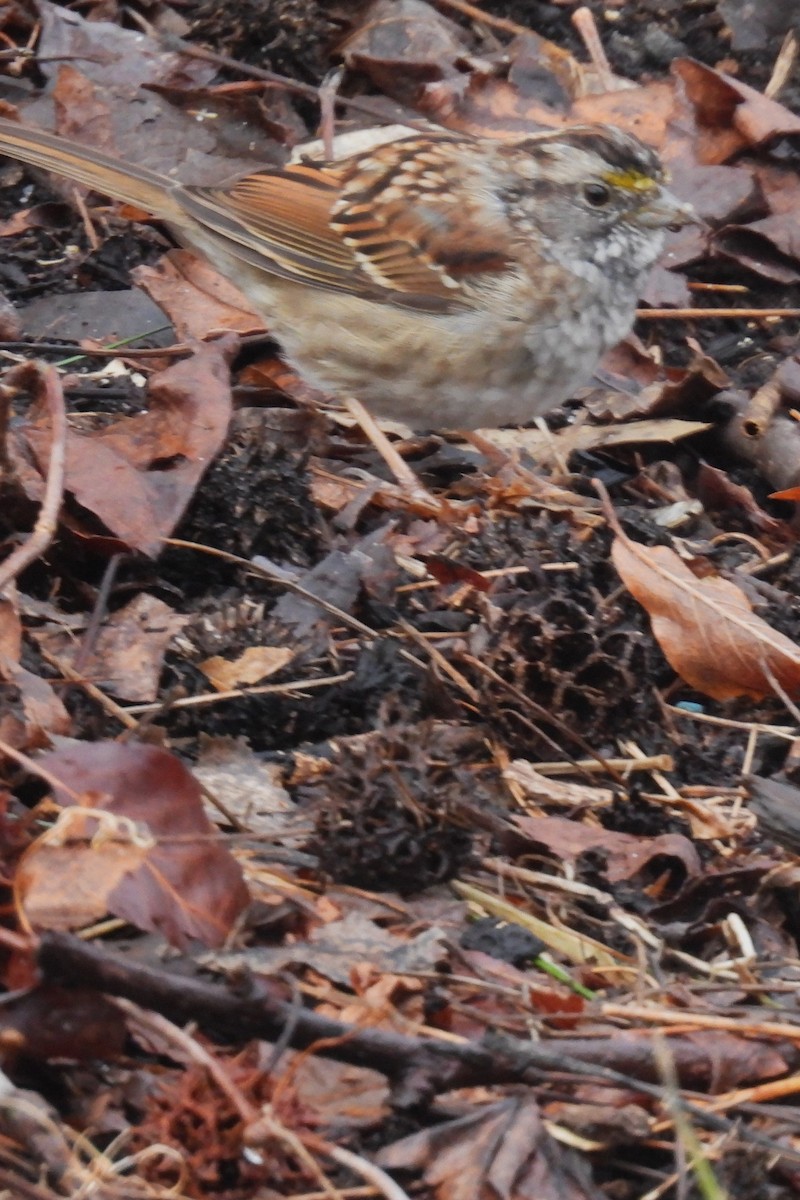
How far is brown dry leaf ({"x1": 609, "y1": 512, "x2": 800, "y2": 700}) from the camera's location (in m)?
2.79

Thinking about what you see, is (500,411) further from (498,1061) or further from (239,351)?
(498,1061)

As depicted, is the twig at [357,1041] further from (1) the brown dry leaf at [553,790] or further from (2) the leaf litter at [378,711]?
(1) the brown dry leaf at [553,790]

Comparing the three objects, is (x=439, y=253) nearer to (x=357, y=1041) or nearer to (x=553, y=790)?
(x=553, y=790)

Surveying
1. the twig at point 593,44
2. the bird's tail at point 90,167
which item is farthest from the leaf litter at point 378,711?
the bird's tail at point 90,167

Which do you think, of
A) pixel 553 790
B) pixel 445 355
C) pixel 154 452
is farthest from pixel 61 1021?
pixel 445 355

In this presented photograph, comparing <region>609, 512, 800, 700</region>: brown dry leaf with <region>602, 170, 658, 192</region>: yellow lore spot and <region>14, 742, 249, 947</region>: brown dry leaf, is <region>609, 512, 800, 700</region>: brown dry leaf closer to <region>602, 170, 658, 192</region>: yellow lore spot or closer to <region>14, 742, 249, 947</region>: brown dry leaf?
<region>14, 742, 249, 947</region>: brown dry leaf

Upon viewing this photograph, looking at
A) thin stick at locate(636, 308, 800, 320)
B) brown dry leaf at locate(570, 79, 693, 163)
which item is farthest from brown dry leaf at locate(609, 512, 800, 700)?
brown dry leaf at locate(570, 79, 693, 163)

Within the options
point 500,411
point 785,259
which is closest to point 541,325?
point 500,411

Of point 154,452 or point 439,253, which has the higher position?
point 439,253

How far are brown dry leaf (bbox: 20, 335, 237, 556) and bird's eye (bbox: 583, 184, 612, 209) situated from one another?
977 mm

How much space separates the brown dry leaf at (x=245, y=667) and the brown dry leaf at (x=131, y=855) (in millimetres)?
584

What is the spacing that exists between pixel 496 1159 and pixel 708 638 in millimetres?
1306

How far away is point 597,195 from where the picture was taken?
12.5ft

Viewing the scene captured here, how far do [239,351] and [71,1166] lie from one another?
2.66 metres
